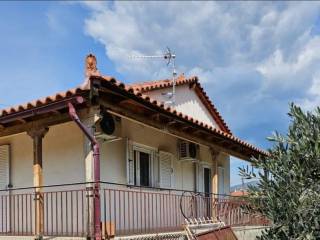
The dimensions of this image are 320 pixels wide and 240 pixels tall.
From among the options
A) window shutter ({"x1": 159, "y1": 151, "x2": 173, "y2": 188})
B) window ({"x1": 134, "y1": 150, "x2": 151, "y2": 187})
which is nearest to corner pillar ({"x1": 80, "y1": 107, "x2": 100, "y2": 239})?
window ({"x1": 134, "y1": 150, "x2": 151, "y2": 187})

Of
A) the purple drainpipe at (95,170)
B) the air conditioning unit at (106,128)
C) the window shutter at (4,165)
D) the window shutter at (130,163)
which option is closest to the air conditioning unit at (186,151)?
the window shutter at (130,163)

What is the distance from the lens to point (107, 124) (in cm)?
939

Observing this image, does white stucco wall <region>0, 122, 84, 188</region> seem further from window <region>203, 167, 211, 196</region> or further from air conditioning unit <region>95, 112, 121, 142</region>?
window <region>203, 167, 211, 196</region>

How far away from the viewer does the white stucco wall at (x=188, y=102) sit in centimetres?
1617

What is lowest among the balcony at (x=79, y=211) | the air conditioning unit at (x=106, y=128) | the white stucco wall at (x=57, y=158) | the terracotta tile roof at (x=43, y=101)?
the balcony at (x=79, y=211)

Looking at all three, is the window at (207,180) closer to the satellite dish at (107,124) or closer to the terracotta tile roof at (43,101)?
the satellite dish at (107,124)

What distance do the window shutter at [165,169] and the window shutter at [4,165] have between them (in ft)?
12.5

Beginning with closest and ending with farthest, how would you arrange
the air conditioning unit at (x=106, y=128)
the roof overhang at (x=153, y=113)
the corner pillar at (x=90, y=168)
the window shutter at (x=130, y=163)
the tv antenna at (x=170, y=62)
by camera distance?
the corner pillar at (x=90, y=168), the roof overhang at (x=153, y=113), the air conditioning unit at (x=106, y=128), the window shutter at (x=130, y=163), the tv antenna at (x=170, y=62)

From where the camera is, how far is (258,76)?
12.6m

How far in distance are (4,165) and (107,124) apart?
3665 mm

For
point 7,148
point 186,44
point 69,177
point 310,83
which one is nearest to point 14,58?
point 7,148

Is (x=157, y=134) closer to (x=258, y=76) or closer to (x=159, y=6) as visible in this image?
(x=258, y=76)

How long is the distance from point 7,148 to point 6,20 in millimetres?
4935

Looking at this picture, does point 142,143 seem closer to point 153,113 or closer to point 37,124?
point 153,113
